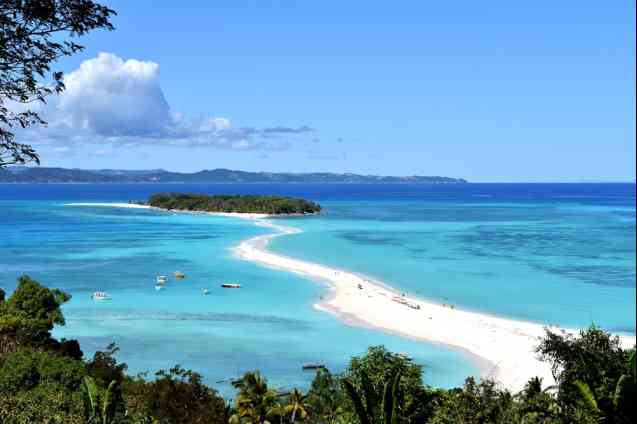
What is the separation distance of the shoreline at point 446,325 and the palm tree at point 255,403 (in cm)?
1199

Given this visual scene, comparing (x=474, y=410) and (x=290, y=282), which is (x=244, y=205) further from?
(x=474, y=410)

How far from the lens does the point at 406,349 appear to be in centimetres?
3734

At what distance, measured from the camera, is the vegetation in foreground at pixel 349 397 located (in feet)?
56.6

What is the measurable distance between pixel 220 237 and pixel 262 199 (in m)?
56.5

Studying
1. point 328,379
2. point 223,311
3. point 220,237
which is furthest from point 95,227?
point 328,379

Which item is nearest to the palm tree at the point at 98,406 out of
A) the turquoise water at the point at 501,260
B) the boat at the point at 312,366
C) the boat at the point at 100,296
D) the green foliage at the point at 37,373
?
the green foliage at the point at 37,373

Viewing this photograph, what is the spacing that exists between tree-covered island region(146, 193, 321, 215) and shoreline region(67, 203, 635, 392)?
270 ft

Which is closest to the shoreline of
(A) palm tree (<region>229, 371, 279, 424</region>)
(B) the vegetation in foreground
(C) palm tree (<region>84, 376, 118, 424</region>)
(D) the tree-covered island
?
(B) the vegetation in foreground

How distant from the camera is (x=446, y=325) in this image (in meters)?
42.8

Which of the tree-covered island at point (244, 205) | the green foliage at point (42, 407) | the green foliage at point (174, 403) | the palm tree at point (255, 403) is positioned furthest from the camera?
the tree-covered island at point (244, 205)

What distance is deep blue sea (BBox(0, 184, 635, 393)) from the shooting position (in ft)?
121

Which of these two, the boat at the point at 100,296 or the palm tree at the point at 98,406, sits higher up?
the palm tree at the point at 98,406

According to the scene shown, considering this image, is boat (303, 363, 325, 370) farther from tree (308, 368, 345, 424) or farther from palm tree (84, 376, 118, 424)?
palm tree (84, 376, 118, 424)

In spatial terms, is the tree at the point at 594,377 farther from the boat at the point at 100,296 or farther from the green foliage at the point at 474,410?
the boat at the point at 100,296
